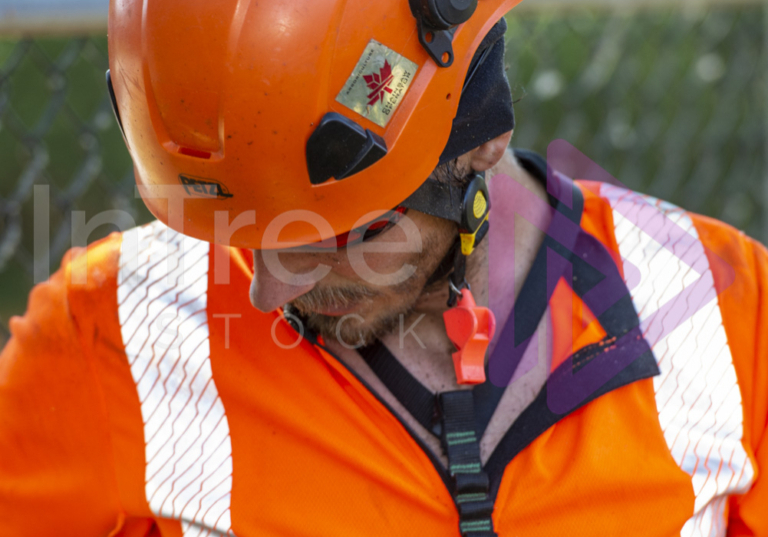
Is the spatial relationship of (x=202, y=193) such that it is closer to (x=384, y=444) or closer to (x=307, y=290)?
(x=307, y=290)

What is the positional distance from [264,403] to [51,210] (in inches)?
89.7

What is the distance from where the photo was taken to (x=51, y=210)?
3346 millimetres

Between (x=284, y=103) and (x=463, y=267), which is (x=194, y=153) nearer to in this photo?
(x=284, y=103)

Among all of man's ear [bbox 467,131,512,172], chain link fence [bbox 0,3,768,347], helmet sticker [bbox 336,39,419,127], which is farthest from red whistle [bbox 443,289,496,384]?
chain link fence [bbox 0,3,768,347]

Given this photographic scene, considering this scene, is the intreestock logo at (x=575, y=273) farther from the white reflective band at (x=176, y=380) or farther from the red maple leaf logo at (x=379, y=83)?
the red maple leaf logo at (x=379, y=83)

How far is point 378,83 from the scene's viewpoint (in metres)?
1.19

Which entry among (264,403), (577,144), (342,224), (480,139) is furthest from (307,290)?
(577,144)

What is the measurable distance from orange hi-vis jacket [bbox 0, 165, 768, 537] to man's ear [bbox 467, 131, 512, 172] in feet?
1.12

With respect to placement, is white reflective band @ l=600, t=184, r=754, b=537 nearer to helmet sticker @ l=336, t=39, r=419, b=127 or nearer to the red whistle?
the red whistle

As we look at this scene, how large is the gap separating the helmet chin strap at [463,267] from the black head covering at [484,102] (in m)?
0.08

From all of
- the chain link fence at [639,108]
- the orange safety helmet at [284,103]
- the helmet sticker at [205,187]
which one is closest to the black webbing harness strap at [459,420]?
the orange safety helmet at [284,103]

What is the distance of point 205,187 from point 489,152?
1.80ft

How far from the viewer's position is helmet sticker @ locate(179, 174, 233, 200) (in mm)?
1195

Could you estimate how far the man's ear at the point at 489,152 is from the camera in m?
1.44
